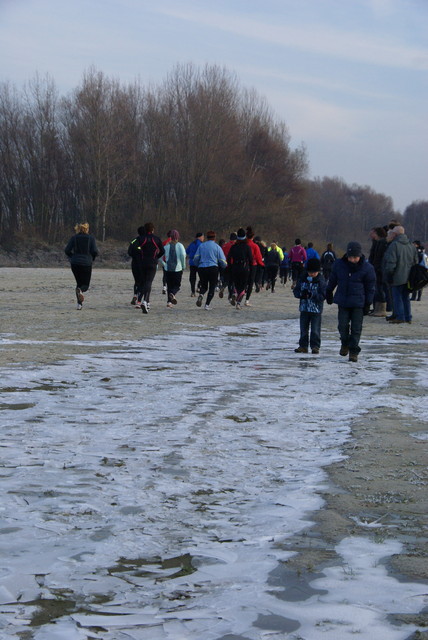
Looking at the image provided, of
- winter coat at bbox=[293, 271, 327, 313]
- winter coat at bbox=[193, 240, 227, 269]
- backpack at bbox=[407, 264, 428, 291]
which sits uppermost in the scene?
winter coat at bbox=[193, 240, 227, 269]

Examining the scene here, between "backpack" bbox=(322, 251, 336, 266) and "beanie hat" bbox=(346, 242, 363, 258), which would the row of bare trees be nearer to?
"backpack" bbox=(322, 251, 336, 266)

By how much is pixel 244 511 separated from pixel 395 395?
4.51 metres

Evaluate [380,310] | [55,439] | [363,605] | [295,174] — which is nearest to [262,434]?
[55,439]

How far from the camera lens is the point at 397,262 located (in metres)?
17.9

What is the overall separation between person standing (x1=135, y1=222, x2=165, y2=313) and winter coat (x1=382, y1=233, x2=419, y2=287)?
447 centimetres

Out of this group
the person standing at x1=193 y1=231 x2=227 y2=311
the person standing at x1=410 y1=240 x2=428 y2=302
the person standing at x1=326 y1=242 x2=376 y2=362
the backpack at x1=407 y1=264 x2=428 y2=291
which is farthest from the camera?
the person standing at x1=410 y1=240 x2=428 y2=302

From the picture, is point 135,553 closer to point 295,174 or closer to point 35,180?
point 35,180

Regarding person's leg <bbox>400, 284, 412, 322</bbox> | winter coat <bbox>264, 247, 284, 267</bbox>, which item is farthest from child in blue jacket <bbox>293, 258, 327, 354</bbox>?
winter coat <bbox>264, 247, 284, 267</bbox>

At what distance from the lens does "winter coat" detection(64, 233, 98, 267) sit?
18.8m

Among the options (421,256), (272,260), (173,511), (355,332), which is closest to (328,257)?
(272,260)

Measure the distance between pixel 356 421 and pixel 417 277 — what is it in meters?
10.2

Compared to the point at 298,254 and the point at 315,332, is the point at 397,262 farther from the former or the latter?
the point at 298,254

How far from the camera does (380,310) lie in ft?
67.6

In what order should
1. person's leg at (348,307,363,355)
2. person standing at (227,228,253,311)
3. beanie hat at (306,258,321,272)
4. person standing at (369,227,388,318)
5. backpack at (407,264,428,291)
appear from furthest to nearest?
person standing at (227,228,253,311), person standing at (369,227,388,318), backpack at (407,264,428,291), beanie hat at (306,258,321,272), person's leg at (348,307,363,355)
